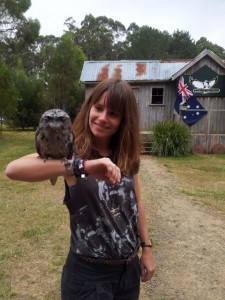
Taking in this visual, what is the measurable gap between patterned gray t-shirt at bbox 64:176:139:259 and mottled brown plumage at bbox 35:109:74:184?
0.68 feet

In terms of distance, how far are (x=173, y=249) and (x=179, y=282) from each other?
93cm

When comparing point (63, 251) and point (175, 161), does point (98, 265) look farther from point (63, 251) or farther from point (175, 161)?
point (175, 161)

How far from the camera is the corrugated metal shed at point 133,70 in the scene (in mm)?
17375

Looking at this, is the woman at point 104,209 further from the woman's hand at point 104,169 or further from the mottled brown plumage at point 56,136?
the woman's hand at point 104,169

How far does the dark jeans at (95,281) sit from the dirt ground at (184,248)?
2178 mm

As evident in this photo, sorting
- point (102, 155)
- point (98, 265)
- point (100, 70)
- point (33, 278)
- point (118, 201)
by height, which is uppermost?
point (100, 70)

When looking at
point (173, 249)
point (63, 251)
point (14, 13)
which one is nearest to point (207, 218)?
point (173, 249)

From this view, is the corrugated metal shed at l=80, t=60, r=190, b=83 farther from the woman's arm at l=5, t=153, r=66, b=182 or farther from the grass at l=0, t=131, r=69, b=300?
the woman's arm at l=5, t=153, r=66, b=182

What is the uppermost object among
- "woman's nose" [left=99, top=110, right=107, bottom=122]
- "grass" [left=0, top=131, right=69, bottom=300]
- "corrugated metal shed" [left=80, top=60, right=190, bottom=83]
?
"corrugated metal shed" [left=80, top=60, right=190, bottom=83]

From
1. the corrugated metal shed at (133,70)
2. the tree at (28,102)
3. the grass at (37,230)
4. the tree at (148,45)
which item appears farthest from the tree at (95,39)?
the grass at (37,230)

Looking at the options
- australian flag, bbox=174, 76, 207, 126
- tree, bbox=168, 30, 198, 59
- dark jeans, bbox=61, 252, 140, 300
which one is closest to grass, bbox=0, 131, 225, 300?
dark jeans, bbox=61, 252, 140, 300

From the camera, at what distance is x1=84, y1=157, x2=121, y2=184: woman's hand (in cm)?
145

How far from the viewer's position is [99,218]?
1.89m

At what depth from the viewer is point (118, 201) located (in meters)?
1.93
